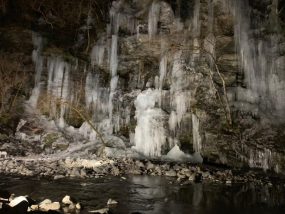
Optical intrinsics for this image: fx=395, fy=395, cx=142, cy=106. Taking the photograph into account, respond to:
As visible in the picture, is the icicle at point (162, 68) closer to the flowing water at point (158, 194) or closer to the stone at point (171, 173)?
the stone at point (171, 173)

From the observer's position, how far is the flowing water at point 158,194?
887cm

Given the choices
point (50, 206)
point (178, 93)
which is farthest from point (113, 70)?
point (50, 206)

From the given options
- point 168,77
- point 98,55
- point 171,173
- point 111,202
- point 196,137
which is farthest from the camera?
point 98,55

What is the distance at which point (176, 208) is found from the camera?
8.84 metres

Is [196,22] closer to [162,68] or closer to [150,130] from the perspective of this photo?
[162,68]

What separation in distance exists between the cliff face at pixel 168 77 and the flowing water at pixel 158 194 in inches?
147

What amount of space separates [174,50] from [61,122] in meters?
6.47

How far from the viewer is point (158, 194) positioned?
10.2m

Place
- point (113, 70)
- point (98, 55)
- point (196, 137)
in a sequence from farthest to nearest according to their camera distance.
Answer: point (98, 55) → point (113, 70) → point (196, 137)

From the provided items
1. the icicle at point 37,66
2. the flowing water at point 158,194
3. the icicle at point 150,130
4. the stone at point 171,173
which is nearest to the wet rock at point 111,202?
the flowing water at point 158,194

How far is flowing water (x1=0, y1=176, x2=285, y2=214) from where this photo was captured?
8.87 meters

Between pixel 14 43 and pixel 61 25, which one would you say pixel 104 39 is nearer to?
pixel 61 25

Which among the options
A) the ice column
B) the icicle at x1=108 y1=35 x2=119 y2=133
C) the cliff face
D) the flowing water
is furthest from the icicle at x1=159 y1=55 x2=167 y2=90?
the flowing water

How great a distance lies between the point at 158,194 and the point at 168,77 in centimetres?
822
